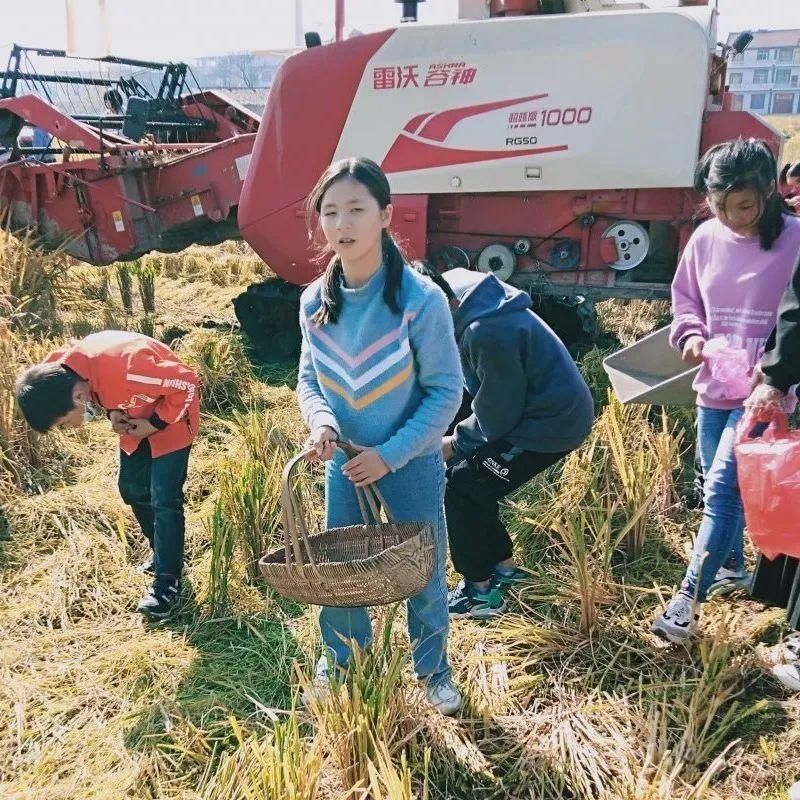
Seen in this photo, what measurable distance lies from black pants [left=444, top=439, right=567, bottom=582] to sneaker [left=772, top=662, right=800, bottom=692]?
0.92 m

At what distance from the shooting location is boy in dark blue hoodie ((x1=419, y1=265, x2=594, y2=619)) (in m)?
2.42

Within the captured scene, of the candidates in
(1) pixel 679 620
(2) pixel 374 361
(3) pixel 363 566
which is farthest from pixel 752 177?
(3) pixel 363 566

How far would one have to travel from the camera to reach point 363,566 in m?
1.84

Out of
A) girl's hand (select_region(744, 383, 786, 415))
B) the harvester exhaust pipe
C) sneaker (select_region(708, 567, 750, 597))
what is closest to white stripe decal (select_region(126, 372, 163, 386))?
girl's hand (select_region(744, 383, 786, 415))

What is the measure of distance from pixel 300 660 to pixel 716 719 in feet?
4.18

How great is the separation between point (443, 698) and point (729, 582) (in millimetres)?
1194

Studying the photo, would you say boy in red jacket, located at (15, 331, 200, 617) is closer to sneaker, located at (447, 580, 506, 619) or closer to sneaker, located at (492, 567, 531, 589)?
sneaker, located at (447, 580, 506, 619)

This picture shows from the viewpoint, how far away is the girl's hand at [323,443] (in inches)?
74.4

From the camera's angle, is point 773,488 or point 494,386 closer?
point 773,488

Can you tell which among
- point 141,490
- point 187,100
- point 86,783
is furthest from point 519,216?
point 187,100

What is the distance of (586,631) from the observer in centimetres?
255

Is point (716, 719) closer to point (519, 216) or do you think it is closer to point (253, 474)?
point (253, 474)

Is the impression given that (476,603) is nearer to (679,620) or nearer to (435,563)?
(679,620)

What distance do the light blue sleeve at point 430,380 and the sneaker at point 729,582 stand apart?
1373mm
